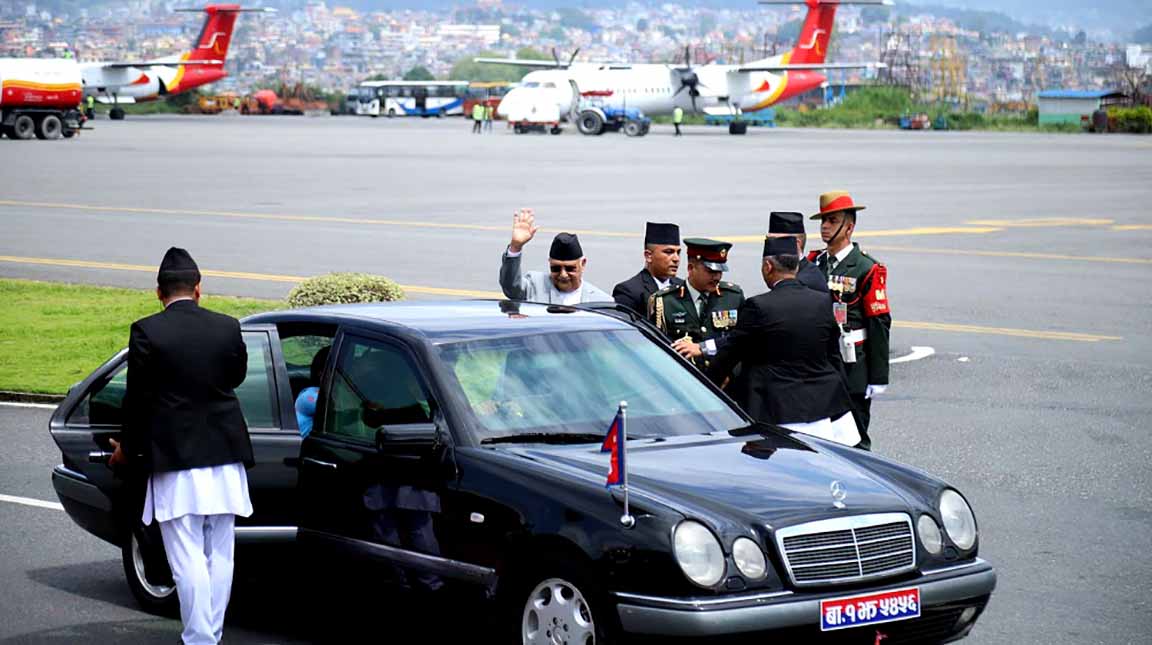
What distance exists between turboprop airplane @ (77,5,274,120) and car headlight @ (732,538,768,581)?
111244 millimetres

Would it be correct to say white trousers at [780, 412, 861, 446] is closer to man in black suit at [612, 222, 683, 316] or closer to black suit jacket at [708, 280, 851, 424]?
black suit jacket at [708, 280, 851, 424]

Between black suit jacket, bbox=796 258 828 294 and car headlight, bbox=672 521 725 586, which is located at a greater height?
black suit jacket, bbox=796 258 828 294

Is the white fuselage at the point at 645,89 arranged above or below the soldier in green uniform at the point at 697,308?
below

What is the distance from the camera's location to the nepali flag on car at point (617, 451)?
6371 mm

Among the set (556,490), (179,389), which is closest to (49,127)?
(179,389)

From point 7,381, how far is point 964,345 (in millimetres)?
9066

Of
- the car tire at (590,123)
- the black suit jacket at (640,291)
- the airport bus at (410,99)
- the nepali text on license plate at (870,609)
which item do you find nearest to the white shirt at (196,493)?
the nepali text on license plate at (870,609)

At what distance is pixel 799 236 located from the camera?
942 centimetres

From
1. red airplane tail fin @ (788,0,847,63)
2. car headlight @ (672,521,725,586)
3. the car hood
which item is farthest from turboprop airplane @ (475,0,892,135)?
car headlight @ (672,521,725,586)

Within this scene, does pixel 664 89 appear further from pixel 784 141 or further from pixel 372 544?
pixel 372 544

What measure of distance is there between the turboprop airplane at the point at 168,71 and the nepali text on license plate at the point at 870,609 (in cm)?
11123

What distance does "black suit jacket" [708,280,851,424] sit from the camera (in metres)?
8.70

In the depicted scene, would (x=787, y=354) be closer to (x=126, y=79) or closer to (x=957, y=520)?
(x=957, y=520)

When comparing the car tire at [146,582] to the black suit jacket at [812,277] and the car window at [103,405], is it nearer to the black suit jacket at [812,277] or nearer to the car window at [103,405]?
the car window at [103,405]
